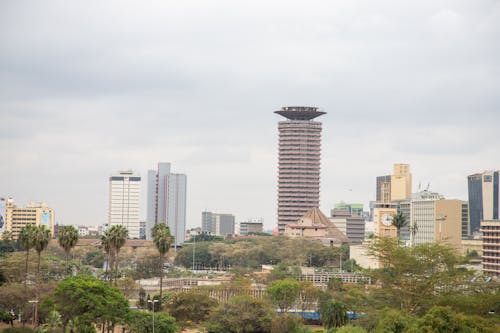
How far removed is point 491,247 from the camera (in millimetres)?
179250

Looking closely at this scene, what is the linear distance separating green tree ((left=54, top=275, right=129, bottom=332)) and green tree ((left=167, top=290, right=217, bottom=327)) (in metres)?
17.9

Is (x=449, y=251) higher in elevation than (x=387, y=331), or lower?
higher

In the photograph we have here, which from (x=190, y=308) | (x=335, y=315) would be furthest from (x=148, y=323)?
(x=335, y=315)

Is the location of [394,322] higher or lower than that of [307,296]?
higher

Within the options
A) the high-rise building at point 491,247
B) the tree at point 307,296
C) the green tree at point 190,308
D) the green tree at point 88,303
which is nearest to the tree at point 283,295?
the tree at point 307,296

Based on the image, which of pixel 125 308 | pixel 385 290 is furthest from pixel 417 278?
pixel 125 308

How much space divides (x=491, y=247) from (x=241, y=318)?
77.0 metres

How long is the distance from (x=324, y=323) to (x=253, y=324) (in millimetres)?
14149

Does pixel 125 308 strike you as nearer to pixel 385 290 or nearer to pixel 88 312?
pixel 88 312

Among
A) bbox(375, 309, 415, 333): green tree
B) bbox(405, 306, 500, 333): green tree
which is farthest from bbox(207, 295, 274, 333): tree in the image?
bbox(405, 306, 500, 333): green tree

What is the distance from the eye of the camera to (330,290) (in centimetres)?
15212

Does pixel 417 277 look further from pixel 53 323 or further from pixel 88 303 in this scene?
pixel 53 323

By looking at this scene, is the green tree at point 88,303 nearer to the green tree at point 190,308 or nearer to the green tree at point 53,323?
the green tree at point 53,323

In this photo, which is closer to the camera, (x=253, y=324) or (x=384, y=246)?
(x=384, y=246)
